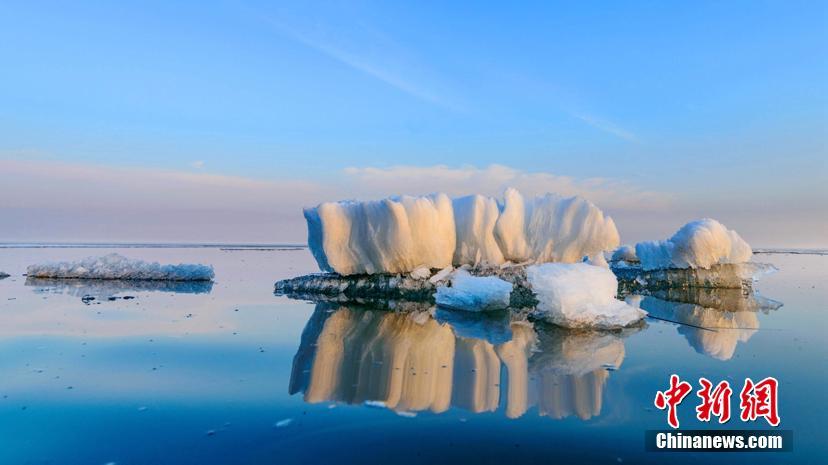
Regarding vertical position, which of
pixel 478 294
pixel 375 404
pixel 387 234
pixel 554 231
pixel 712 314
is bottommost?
pixel 375 404

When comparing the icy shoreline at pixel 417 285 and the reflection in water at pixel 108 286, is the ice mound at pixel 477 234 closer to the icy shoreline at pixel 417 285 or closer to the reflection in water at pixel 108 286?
the icy shoreline at pixel 417 285

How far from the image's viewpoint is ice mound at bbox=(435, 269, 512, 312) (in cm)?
962

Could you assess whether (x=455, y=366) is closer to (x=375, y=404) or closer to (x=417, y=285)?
(x=375, y=404)

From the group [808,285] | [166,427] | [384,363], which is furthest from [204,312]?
[808,285]

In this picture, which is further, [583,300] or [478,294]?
[478,294]

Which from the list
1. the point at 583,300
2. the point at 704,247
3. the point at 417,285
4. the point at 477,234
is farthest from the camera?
the point at 704,247

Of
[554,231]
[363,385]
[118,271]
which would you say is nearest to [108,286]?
[118,271]

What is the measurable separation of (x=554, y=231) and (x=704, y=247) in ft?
19.6

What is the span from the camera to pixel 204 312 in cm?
895

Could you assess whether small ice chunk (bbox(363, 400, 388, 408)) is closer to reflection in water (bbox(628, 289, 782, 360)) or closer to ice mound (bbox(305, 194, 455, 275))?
reflection in water (bbox(628, 289, 782, 360))

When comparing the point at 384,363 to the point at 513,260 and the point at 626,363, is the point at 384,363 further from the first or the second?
the point at 513,260

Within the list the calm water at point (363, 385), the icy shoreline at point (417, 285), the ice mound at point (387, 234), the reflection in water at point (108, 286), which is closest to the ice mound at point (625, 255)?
the icy shoreline at point (417, 285)

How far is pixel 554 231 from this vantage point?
502 inches

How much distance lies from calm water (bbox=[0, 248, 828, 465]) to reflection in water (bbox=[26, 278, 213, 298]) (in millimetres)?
3685
